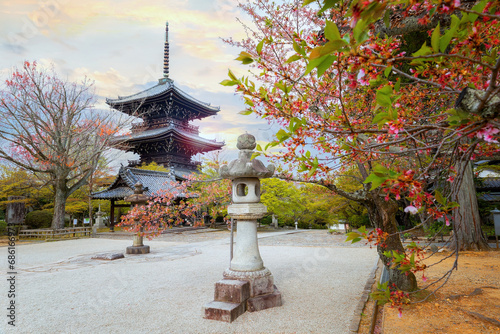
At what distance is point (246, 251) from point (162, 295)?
1560 millimetres

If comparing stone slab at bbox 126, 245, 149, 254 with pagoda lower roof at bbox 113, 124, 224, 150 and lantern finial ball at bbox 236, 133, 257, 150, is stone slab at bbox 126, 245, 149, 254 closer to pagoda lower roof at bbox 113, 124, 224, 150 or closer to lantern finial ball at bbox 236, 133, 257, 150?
lantern finial ball at bbox 236, 133, 257, 150

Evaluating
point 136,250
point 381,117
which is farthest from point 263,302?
point 136,250

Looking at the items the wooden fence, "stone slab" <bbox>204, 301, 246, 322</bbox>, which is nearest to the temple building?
the wooden fence

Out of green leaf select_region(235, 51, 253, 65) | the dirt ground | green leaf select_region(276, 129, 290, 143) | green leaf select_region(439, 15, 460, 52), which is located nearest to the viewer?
green leaf select_region(439, 15, 460, 52)

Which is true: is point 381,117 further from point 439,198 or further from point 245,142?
point 245,142

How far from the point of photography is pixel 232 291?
351cm

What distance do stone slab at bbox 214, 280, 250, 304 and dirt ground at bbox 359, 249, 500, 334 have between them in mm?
1388

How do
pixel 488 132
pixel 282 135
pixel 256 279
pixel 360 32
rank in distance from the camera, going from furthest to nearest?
pixel 256 279 → pixel 282 135 → pixel 488 132 → pixel 360 32

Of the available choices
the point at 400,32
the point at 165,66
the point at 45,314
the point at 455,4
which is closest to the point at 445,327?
the point at 455,4

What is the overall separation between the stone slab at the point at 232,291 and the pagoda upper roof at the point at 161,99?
2104 centimetres

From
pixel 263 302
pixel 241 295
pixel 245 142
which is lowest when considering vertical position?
pixel 263 302

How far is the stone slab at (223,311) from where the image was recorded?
3.22 m

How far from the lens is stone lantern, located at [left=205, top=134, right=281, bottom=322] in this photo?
357 centimetres

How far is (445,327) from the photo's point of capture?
296 cm
